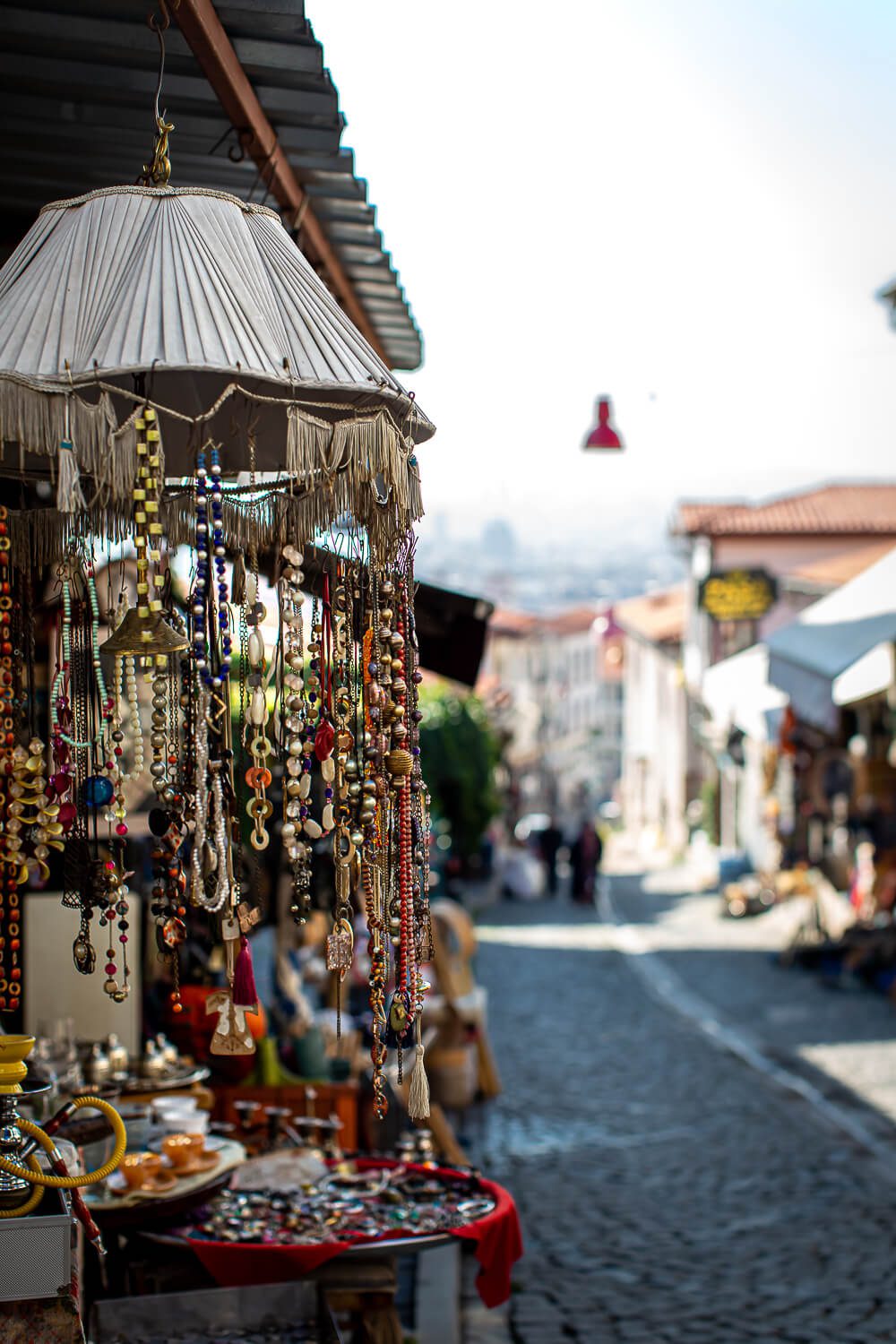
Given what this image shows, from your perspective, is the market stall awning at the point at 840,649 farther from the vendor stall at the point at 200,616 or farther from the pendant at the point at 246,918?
the pendant at the point at 246,918

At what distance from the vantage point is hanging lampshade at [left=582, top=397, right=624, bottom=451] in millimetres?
Result: 10258

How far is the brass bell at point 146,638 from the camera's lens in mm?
2896

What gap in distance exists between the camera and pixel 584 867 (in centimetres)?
2759

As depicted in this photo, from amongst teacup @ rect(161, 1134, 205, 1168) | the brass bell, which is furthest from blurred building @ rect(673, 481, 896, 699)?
the brass bell

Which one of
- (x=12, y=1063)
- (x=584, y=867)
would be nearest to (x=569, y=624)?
(x=584, y=867)

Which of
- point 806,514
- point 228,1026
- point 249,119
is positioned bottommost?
point 228,1026

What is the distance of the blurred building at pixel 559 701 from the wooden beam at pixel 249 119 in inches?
1945

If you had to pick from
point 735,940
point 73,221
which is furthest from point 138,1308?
point 735,940

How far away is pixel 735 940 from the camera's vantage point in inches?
799

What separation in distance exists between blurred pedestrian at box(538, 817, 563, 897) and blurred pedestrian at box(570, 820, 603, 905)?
6.04 feet

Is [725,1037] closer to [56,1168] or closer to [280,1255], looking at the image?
[280,1255]

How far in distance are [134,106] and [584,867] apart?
79.8 feet

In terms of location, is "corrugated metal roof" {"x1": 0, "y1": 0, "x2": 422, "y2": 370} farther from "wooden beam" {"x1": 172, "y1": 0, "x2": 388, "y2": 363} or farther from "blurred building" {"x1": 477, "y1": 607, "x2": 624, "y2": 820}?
"blurred building" {"x1": 477, "y1": 607, "x2": 624, "y2": 820}

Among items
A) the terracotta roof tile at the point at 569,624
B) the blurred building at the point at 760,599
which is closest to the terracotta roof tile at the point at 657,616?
the blurred building at the point at 760,599
